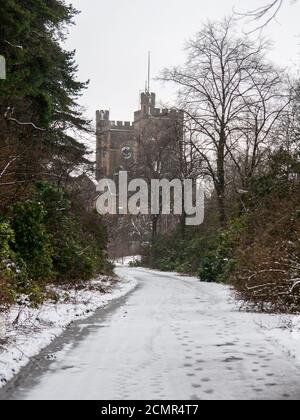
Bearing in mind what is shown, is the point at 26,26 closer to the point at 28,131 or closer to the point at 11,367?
the point at 28,131

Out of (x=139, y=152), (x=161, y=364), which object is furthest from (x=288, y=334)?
(x=139, y=152)

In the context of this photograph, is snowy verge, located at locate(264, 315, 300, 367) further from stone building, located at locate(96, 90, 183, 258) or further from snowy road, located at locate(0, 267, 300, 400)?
stone building, located at locate(96, 90, 183, 258)

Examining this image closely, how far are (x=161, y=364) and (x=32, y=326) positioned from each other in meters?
3.72

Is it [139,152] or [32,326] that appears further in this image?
[139,152]

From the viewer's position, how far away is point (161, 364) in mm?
7398

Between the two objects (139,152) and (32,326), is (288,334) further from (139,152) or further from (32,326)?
(139,152)

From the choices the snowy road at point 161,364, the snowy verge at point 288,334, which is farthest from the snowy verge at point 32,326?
the snowy verge at point 288,334

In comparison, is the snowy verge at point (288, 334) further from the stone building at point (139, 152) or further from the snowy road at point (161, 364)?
the stone building at point (139, 152)

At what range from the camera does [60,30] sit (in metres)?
26.3

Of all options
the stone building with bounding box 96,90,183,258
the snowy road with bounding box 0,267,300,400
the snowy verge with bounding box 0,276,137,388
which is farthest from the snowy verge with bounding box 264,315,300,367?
the stone building with bounding box 96,90,183,258

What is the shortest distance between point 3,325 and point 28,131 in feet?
34.2

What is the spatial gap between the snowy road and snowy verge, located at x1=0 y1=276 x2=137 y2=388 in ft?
0.60

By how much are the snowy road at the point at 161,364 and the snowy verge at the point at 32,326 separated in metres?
0.18

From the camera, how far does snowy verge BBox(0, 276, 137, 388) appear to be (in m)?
7.46
